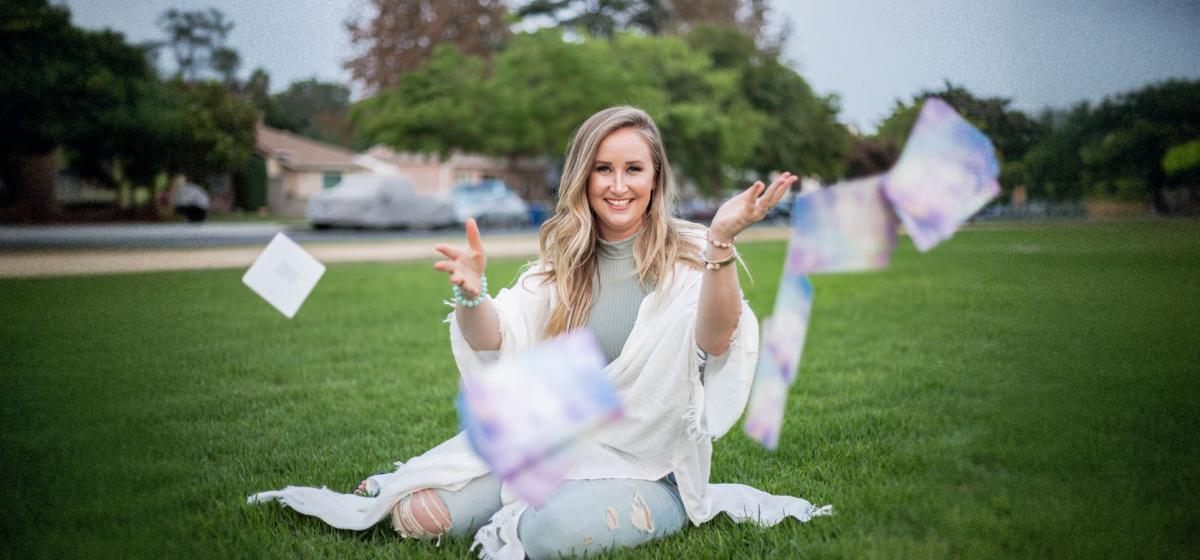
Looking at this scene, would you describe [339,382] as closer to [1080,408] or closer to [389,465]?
[389,465]

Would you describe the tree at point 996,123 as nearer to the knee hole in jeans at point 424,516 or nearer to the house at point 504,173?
the knee hole in jeans at point 424,516

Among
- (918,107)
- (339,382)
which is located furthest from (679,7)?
(918,107)

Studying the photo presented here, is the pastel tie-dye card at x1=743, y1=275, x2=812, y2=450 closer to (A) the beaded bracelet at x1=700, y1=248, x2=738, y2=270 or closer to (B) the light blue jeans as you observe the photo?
(A) the beaded bracelet at x1=700, y1=248, x2=738, y2=270

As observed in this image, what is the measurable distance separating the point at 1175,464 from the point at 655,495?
4.63ft

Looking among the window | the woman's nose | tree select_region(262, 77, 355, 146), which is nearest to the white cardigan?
the woman's nose

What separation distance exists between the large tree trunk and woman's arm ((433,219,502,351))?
1741 mm

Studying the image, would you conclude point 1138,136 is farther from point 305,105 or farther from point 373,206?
point 373,206

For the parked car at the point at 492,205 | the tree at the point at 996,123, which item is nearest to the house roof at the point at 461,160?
the parked car at the point at 492,205

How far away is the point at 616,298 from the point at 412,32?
1070 cm

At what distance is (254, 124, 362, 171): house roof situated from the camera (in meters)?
3.86

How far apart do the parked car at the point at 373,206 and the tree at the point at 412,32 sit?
2.91 ft

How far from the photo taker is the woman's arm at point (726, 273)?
2.00m

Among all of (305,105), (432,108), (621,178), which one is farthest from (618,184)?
(432,108)

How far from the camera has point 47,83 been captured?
10.6 ft
